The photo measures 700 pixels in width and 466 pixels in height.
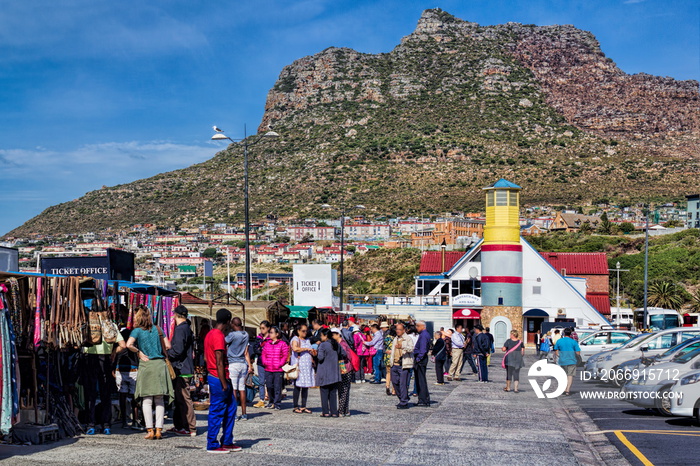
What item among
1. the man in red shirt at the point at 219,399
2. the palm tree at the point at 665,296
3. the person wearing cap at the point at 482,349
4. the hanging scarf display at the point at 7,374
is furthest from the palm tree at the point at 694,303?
the hanging scarf display at the point at 7,374

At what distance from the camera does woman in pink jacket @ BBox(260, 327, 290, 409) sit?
634 inches

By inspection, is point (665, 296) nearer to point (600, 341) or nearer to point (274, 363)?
point (600, 341)

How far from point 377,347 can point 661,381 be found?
870 cm

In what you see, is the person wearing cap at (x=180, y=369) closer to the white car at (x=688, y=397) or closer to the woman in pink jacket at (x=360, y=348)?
the white car at (x=688, y=397)

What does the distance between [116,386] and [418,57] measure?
184 meters

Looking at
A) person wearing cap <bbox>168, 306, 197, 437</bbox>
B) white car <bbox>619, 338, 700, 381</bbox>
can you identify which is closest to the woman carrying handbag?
white car <bbox>619, 338, 700, 381</bbox>

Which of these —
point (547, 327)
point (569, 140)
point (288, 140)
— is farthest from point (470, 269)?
point (288, 140)

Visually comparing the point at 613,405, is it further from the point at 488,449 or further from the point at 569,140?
the point at 569,140

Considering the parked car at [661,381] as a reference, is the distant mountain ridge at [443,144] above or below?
above

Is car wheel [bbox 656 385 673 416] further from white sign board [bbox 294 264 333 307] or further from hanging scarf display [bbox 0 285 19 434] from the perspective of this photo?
white sign board [bbox 294 264 333 307]

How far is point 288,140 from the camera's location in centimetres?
16388

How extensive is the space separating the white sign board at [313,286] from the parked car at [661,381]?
15251 mm

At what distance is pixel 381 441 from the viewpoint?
12102 millimetres

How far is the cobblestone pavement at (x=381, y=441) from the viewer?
34.3 ft
